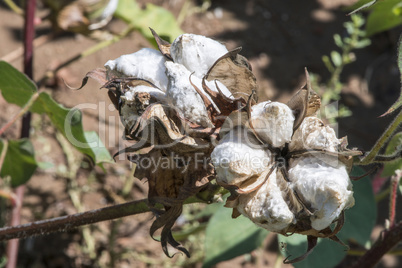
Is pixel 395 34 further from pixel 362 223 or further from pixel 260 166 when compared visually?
pixel 260 166

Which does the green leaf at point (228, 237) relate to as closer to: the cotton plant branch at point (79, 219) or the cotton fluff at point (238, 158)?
the cotton plant branch at point (79, 219)

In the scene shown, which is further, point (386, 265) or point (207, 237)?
point (386, 265)

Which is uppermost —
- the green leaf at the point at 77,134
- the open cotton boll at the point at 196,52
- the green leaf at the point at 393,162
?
the open cotton boll at the point at 196,52

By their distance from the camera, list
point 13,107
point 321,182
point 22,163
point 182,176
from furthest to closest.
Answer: point 13,107
point 22,163
point 182,176
point 321,182

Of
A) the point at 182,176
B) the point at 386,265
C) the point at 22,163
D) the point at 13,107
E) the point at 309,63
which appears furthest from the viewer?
the point at 309,63

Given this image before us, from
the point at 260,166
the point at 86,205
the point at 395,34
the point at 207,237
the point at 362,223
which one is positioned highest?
the point at 260,166

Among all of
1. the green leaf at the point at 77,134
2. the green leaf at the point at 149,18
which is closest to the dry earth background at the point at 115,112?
the green leaf at the point at 149,18

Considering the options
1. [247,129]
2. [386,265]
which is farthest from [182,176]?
[386,265]

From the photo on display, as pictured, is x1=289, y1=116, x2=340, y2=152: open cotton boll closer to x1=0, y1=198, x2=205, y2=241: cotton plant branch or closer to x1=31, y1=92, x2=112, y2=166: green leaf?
x1=0, y1=198, x2=205, y2=241: cotton plant branch
